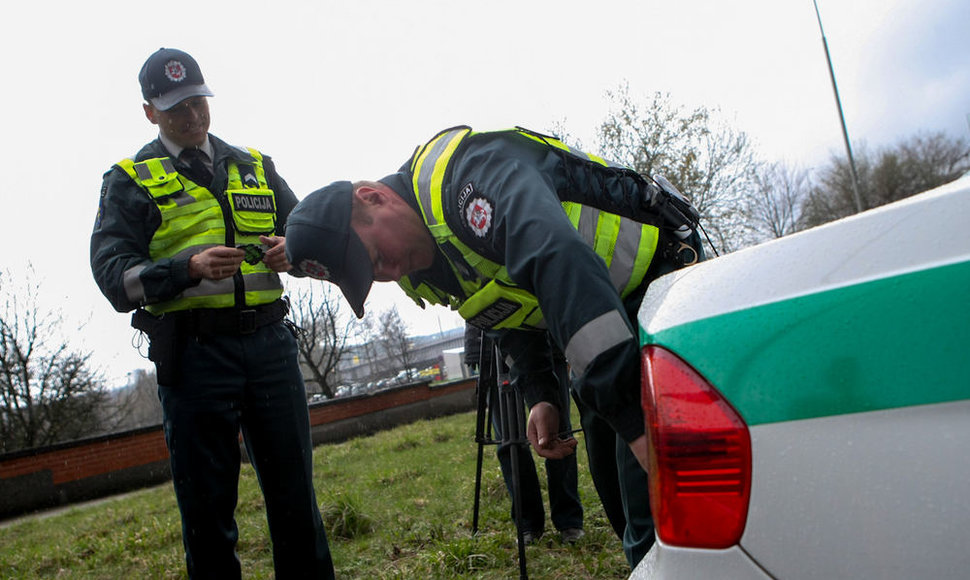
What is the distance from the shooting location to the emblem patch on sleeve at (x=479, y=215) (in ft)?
4.70

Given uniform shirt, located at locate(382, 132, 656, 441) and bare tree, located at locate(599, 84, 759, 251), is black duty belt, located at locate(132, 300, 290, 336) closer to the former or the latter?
uniform shirt, located at locate(382, 132, 656, 441)

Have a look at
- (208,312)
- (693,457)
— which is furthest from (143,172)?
(693,457)

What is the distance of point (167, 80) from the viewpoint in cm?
248

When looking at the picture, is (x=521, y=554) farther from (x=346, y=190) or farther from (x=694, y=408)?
(x=694, y=408)

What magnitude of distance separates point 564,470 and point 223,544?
5.90 ft

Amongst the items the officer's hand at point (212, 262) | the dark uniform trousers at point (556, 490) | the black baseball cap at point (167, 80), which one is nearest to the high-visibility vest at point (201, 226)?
the officer's hand at point (212, 262)

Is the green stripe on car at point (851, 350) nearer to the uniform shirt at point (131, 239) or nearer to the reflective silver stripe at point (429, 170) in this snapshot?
the reflective silver stripe at point (429, 170)

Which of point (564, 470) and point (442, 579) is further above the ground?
point (564, 470)

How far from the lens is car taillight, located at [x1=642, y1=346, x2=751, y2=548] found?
2.87 ft

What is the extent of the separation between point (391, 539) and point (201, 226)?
92.9 inches

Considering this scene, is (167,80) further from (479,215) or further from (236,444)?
(479,215)

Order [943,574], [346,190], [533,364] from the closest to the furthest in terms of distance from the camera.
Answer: [943,574]
[346,190]
[533,364]

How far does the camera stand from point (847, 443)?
0.80 meters

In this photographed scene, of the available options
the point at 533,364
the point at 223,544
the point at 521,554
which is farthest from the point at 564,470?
the point at 223,544
